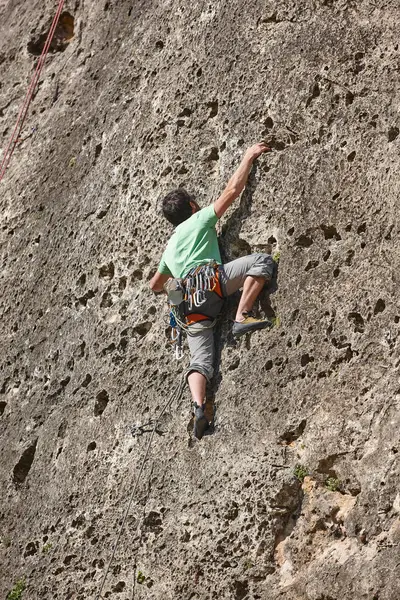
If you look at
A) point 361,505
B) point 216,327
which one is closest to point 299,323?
point 216,327

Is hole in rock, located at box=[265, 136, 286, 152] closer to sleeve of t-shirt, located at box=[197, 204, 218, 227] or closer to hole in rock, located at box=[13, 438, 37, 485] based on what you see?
sleeve of t-shirt, located at box=[197, 204, 218, 227]

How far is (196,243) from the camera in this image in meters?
6.92

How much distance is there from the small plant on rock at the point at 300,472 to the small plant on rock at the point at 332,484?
0.48ft

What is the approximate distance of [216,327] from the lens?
22.6 ft

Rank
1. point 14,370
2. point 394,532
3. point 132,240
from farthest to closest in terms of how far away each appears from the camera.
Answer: point 14,370
point 132,240
point 394,532

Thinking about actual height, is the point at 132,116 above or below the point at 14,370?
above

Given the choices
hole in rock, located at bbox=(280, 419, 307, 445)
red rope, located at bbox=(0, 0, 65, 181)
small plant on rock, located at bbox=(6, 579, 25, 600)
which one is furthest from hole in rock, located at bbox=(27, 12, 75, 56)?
hole in rock, located at bbox=(280, 419, 307, 445)

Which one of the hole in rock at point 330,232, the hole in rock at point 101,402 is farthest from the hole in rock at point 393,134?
the hole in rock at point 101,402

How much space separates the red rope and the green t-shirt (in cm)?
374

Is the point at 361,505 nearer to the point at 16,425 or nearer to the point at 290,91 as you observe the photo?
the point at 290,91

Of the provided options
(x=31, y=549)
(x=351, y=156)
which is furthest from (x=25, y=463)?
(x=351, y=156)

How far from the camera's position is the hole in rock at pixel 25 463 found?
7898mm

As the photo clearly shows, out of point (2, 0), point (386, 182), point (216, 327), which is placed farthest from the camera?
point (2, 0)

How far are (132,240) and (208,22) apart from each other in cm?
184
